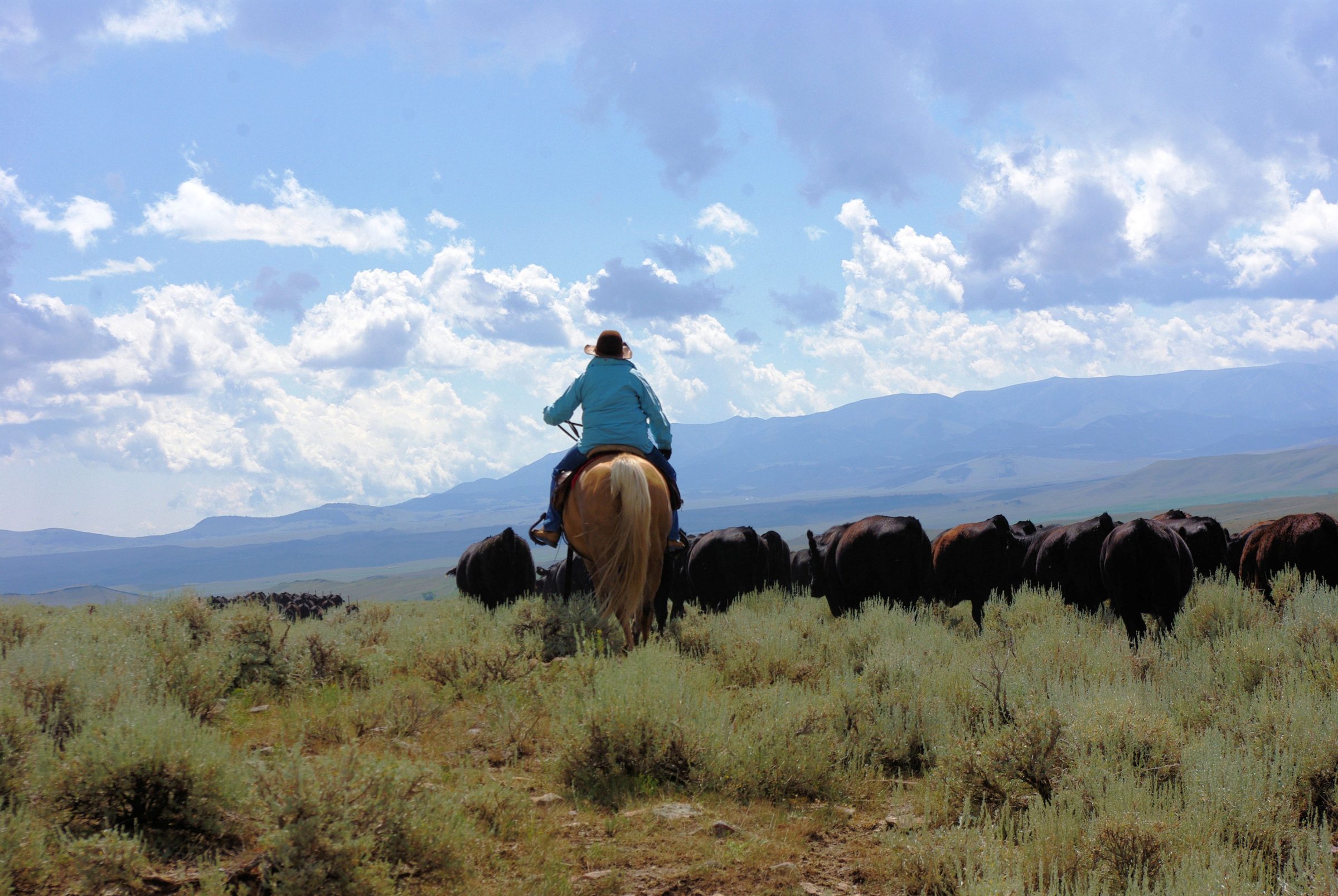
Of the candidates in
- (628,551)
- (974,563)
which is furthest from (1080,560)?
(628,551)

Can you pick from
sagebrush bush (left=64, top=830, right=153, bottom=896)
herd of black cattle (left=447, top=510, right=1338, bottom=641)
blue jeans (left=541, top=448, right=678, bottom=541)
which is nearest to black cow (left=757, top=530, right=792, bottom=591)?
herd of black cattle (left=447, top=510, right=1338, bottom=641)

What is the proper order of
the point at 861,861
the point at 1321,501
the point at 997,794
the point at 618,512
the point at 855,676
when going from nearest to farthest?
the point at 861,861 → the point at 997,794 → the point at 855,676 → the point at 618,512 → the point at 1321,501

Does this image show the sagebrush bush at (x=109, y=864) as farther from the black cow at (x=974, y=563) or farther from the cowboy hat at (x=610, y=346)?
the black cow at (x=974, y=563)

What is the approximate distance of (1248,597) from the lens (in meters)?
9.37

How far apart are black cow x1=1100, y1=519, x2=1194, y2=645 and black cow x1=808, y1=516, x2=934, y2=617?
8.59ft

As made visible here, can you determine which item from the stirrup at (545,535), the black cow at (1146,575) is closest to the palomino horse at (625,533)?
the stirrup at (545,535)

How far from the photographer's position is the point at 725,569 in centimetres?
1402

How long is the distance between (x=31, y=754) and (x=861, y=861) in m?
3.87

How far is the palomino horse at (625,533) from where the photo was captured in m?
7.43

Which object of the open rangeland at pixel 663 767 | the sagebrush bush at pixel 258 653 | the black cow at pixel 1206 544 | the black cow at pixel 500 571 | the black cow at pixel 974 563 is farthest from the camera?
the black cow at pixel 500 571

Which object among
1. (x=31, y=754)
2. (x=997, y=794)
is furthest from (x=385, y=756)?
(x=997, y=794)

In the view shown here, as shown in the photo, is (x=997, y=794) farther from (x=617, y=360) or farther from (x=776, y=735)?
(x=617, y=360)

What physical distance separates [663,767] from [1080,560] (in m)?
8.29

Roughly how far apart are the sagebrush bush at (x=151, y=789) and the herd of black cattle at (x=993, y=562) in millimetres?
4586
